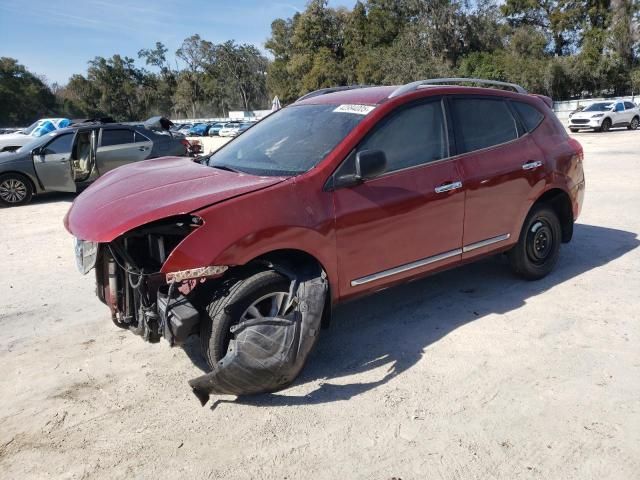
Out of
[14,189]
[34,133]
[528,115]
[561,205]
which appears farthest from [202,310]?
[34,133]

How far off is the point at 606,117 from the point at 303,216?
89.8 ft

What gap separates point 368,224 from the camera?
140 inches

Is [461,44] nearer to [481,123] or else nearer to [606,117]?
[606,117]

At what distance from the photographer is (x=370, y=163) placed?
11.1 ft

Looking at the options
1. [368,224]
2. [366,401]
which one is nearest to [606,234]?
[368,224]

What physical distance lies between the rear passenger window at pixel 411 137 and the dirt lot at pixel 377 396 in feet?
4.35

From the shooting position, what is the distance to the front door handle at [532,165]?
15.0ft

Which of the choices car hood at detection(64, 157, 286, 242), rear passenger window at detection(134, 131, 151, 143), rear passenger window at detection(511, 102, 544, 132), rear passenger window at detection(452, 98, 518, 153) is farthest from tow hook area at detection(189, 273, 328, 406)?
rear passenger window at detection(134, 131, 151, 143)

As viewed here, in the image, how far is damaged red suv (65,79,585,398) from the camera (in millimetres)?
3033

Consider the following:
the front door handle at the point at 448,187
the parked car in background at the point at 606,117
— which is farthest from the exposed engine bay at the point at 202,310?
the parked car in background at the point at 606,117

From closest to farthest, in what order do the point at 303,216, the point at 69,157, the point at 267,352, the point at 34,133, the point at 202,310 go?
the point at 267,352 < the point at 202,310 < the point at 303,216 < the point at 69,157 < the point at 34,133

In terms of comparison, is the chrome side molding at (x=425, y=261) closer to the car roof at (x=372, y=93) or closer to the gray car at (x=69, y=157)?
the car roof at (x=372, y=93)

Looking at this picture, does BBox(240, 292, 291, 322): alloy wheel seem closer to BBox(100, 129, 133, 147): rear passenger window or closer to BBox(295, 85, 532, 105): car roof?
BBox(295, 85, 532, 105): car roof

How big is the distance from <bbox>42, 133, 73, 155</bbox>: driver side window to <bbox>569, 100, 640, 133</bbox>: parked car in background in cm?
2426
